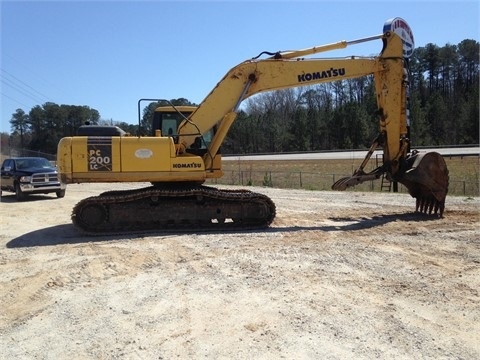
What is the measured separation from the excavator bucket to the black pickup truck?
42.3 ft

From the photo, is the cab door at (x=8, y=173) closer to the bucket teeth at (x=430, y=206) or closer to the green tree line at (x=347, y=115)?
the bucket teeth at (x=430, y=206)

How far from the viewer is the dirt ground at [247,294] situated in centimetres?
470

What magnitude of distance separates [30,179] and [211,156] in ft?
34.6

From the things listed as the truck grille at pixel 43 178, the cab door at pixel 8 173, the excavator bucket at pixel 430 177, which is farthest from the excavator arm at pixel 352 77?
the cab door at pixel 8 173

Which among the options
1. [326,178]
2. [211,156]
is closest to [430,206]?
[211,156]

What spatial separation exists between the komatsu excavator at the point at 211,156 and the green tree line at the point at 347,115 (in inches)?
2188

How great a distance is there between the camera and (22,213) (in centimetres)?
1448

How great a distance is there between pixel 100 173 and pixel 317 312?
6.53 metres

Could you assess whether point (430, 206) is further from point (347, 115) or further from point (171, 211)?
point (347, 115)

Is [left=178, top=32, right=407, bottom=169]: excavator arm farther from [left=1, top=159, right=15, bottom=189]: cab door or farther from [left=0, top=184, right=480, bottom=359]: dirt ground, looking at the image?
[left=1, top=159, right=15, bottom=189]: cab door

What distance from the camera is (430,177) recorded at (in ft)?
37.9

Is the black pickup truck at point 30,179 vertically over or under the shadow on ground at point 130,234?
over

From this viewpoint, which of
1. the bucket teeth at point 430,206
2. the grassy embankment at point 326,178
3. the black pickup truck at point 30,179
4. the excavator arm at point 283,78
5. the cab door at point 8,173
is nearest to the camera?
the excavator arm at point 283,78

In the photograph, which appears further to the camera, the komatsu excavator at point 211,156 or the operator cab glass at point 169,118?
the operator cab glass at point 169,118
